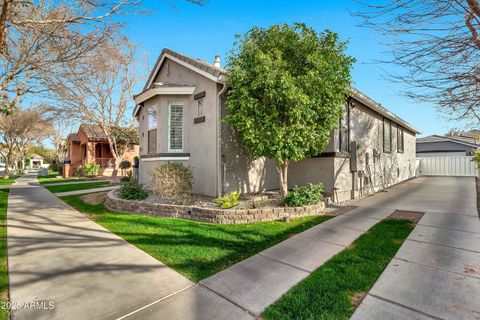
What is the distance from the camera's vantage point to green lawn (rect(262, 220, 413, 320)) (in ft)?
9.12

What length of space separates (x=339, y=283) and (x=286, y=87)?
5.11 metres

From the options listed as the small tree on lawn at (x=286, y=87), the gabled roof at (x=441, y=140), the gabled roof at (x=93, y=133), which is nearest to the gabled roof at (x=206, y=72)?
the small tree on lawn at (x=286, y=87)

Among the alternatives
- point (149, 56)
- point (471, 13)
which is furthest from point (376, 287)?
point (149, 56)

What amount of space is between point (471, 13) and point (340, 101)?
11.8ft

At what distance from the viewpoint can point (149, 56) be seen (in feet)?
80.3

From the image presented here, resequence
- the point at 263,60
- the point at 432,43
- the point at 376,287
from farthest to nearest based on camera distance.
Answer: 1. the point at 263,60
2. the point at 432,43
3. the point at 376,287

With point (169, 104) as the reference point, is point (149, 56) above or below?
above

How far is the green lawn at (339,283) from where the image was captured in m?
2.78

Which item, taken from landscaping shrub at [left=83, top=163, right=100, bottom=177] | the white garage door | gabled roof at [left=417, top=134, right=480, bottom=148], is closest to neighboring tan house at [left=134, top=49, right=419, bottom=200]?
landscaping shrub at [left=83, top=163, right=100, bottom=177]

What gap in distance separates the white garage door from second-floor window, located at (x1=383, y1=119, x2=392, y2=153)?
11083 mm

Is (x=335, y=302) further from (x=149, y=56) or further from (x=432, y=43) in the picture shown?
(x=149, y=56)

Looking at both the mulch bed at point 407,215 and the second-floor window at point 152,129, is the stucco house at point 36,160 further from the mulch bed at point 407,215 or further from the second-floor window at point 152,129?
the mulch bed at point 407,215

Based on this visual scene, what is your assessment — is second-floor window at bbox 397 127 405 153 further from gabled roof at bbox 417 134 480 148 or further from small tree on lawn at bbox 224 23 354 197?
gabled roof at bbox 417 134 480 148

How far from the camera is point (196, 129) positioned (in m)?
9.58
